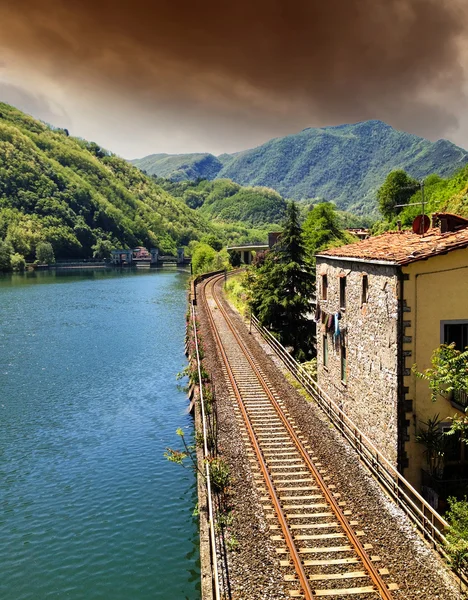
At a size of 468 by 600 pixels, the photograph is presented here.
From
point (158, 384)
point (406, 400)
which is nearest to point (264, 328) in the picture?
point (158, 384)

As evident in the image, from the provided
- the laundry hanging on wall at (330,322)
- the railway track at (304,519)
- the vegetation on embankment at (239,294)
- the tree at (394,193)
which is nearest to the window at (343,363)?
the laundry hanging on wall at (330,322)

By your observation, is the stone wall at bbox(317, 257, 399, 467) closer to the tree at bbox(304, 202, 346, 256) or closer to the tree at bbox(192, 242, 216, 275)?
the tree at bbox(304, 202, 346, 256)

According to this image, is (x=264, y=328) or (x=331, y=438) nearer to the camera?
(x=331, y=438)

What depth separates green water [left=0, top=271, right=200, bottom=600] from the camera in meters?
16.8

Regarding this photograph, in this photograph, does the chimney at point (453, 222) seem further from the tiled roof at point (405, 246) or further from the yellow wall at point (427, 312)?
the yellow wall at point (427, 312)

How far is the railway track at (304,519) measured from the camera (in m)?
11.9

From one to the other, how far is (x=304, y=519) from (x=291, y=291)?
82.4 ft

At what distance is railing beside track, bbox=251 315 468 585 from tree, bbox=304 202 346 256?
53.8 m

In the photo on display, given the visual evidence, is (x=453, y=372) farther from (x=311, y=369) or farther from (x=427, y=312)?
(x=311, y=369)

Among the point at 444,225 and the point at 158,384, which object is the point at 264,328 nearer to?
the point at 158,384

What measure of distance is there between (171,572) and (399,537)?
24.1ft

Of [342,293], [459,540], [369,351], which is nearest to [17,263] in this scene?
[342,293]

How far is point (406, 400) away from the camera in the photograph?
17312 mm

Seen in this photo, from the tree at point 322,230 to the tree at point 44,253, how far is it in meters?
112
